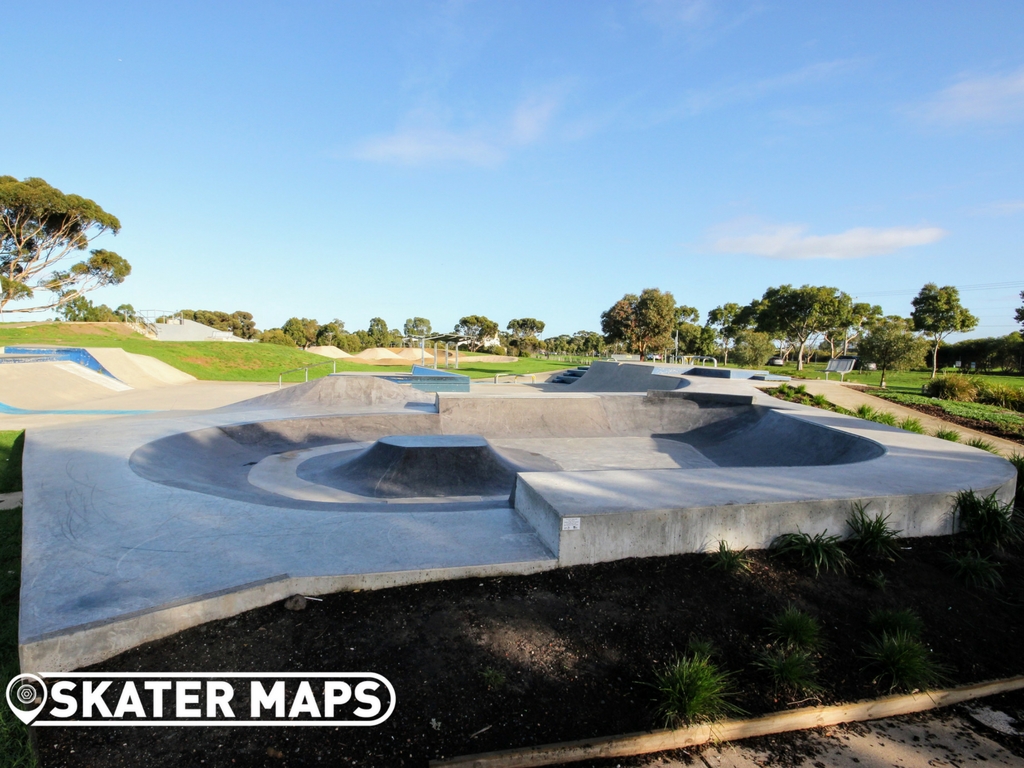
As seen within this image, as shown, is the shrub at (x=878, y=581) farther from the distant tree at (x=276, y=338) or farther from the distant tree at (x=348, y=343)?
the distant tree at (x=348, y=343)

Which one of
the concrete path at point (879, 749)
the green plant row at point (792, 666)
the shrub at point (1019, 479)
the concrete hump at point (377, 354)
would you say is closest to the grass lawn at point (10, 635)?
the concrete path at point (879, 749)

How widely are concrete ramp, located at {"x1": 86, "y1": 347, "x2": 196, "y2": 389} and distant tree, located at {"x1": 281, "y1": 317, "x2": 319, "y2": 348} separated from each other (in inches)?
1925

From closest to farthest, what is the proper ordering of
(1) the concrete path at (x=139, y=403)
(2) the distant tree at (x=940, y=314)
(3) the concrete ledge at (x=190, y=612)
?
(3) the concrete ledge at (x=190, y=612), (1) the concrete path at (x=139, y=403), (2) the distant tree at (x=940, y=314)

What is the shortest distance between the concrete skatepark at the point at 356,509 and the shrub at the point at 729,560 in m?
0.11

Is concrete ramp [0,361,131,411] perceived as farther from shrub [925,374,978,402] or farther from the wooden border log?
shrub [925,374,978,402]

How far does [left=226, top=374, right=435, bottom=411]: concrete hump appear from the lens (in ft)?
47.0

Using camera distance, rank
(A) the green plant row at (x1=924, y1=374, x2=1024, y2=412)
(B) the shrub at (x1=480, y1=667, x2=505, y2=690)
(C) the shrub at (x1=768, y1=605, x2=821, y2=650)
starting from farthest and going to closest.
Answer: (A) the green plant row at (x1=924, y1=374, x2=1024, y2=412) < (C) the shrub at (x1=768, y1=605, x2=821, y2=650) < (B) the shrub at (x1=480, y1=667, x2=505, y2=690)

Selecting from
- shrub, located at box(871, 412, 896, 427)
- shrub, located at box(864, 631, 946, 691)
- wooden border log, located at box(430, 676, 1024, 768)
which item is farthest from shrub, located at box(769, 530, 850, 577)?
shrub, located at box(871, 412, 896, 427)

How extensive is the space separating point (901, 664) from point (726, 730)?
1315mm

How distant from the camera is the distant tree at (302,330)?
249 ft

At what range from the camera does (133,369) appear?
2277 centimetres

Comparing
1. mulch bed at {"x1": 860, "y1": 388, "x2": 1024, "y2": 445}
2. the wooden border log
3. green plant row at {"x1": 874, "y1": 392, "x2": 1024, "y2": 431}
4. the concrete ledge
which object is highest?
green plant row at {"x1": 874, "y1": 392, "x2": 1024, "y2": 431}

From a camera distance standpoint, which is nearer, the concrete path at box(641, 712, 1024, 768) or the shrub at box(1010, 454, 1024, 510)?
the concrete path at box(641, 712, 1024, 768)

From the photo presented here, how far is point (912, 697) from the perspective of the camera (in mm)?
3102
